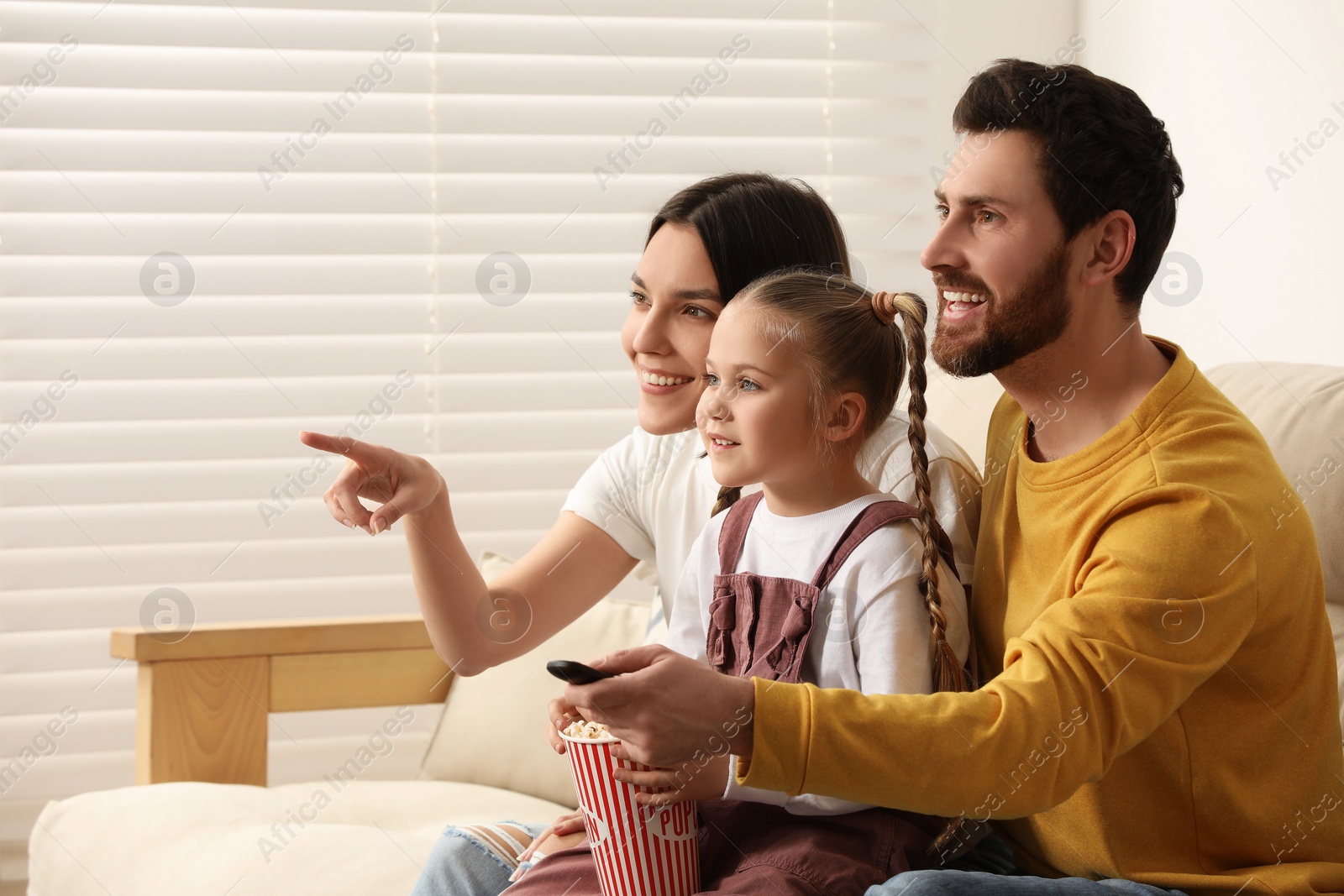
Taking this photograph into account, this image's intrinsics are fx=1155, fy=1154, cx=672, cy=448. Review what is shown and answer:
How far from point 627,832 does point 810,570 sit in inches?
11.8

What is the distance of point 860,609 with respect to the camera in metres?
1.06

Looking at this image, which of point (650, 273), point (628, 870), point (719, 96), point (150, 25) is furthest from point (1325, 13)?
point (150, 25)

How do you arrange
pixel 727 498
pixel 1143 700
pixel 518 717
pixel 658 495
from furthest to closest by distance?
pixel 518 717 < pixel 658 495 < pixel 727 498 < pixel 1143 700

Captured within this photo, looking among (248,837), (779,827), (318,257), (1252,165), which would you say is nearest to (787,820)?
(779,827)

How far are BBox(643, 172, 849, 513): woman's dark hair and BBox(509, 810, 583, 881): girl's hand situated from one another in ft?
1.28

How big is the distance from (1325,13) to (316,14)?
1.75 meters

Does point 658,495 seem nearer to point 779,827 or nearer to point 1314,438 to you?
point 779,827

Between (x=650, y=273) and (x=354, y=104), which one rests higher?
(x=354, y=104)

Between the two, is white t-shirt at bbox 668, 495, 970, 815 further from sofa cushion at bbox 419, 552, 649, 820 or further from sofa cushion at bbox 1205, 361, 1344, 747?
sofa cushion at bbox 419, 552, 649, 820

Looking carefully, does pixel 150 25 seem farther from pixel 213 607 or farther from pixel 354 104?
pixel 213 607

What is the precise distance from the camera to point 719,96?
7.85 ft

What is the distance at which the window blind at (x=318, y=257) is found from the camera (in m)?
2.19

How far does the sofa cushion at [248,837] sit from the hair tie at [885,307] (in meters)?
0.86

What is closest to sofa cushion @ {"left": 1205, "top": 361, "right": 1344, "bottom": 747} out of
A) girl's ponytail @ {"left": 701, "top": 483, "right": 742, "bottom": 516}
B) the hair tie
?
the hair tie
